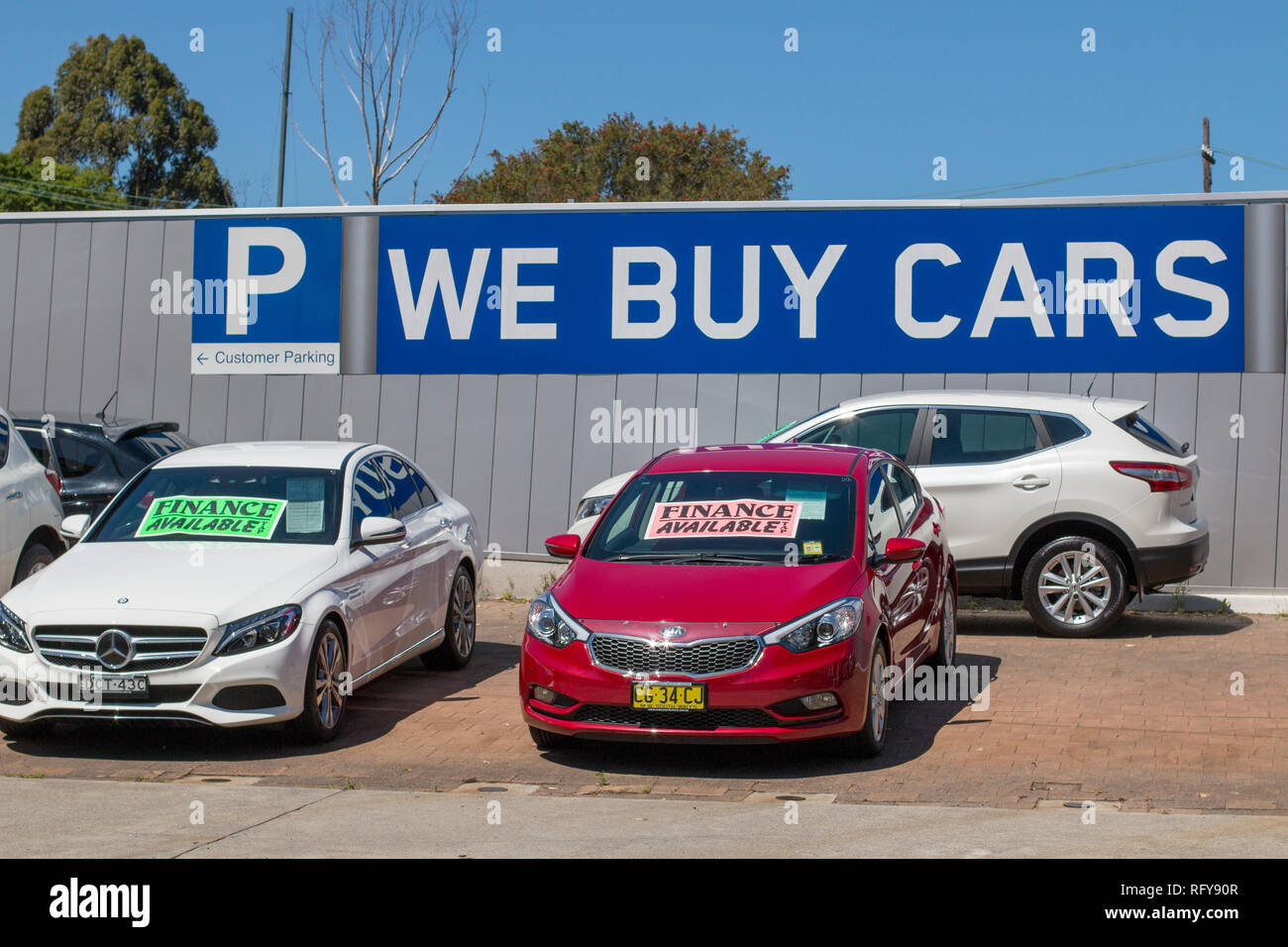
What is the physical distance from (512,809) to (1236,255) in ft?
32.8

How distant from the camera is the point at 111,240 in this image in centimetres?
1634

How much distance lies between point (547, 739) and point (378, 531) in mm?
1731

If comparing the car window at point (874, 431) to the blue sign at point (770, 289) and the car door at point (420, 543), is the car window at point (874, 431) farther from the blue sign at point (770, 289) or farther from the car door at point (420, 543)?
the car door at point (420, 543)

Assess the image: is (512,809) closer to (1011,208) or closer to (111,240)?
(1011,208)

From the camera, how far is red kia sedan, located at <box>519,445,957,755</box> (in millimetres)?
7762

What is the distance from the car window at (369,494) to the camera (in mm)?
9602

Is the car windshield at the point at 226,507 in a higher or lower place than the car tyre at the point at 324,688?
higher

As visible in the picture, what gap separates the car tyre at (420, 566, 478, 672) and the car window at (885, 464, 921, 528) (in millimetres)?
3148

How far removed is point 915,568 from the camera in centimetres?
950

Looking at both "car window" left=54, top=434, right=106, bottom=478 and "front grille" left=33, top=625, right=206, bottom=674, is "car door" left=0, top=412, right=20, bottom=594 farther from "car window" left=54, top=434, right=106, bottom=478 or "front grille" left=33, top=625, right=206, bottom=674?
"front grille" left=33, top=625, right=206, bottom=674

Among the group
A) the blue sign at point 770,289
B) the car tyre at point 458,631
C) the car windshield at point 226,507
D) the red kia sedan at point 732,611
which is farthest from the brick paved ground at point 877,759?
the blue sign at point 770,289

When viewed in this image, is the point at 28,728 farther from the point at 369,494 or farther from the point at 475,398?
the point at 475,398

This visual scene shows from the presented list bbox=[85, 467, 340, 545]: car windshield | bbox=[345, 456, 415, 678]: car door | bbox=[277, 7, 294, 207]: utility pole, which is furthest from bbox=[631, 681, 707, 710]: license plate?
bbox=[277, 7, 294, 207]: utility pole

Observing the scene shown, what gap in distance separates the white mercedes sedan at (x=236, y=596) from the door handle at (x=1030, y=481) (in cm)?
462
